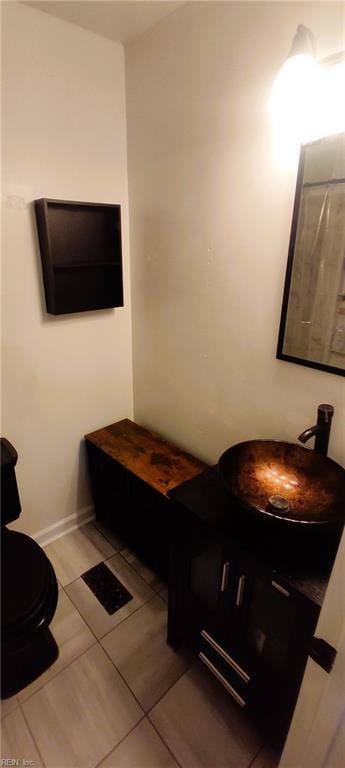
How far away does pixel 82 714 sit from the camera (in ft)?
4.22

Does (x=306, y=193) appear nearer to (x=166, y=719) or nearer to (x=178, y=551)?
(x=178, y=551)

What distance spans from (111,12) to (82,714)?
105 inches

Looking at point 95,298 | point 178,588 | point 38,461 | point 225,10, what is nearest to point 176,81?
point 225,10

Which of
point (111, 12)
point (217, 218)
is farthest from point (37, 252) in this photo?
point (111, 12)

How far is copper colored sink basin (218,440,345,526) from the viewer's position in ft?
3.40

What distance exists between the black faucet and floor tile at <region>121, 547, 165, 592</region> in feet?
3.76

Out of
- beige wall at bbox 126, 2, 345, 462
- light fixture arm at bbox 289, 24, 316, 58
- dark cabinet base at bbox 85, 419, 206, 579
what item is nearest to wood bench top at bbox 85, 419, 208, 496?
dark cabinet base at bbox 85, 419, 206, 579

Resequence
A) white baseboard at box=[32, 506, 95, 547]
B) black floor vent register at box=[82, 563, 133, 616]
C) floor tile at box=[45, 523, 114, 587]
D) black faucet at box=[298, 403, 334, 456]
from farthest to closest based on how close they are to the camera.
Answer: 1. white baseboard at box=[32, 506, 95, 547]
2. floor tile at box=[45, 523, 114, 587]
3. black floor vent register at box=[82, 563, 133, 616]
4. black faucet at box=[298, 403, 334, 456]

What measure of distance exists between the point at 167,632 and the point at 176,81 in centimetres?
229

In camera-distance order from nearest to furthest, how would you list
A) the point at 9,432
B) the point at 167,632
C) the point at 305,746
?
the point at 305,746, the point at 167,632, the point at 9,432

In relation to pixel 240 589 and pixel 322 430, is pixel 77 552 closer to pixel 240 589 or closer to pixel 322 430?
pixel 240 589

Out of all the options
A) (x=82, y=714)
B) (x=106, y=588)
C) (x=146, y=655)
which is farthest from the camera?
(x=106, y=588)

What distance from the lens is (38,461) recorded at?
1.83 meters

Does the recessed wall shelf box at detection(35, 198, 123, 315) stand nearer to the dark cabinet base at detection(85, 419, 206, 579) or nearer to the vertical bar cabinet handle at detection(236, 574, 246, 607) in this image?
the dark cabinet base at detection(85, 419, 206, 579)
